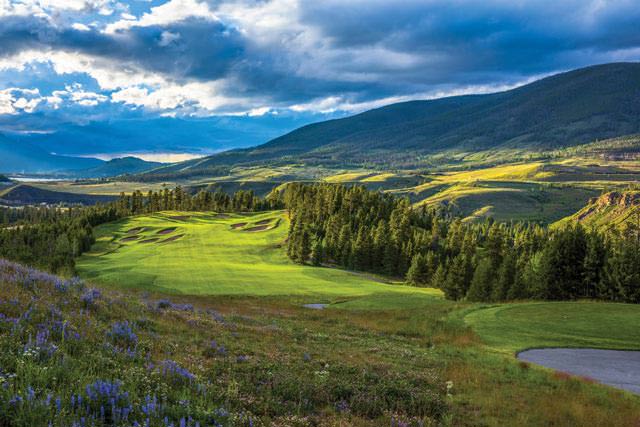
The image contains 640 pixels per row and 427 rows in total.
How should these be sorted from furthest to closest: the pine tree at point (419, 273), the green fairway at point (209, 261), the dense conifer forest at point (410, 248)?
the pine tree at point (419, 273) < the dense conifer forest at point (410, 248) < the green fairway at point (209, 261)

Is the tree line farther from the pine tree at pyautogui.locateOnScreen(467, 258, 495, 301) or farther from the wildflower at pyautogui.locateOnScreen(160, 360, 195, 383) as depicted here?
the wildflower at pyautogui.locateOnScreen(160, 360, 195, 383)

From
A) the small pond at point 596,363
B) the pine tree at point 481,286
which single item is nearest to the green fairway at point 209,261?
the pine tree at point 481,286

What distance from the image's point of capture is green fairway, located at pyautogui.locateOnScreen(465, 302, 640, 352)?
81.5 feet

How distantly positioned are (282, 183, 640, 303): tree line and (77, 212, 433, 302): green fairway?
7.81 m

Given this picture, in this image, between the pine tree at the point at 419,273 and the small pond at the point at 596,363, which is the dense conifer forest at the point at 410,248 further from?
the small pond at the point at 596,363

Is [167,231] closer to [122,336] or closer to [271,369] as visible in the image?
[122,336]

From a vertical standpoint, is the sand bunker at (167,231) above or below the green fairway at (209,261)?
above

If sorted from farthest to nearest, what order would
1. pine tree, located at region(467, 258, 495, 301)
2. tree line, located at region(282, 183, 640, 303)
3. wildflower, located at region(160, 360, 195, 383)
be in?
Result: pine tree, located at region(467, 258, 495, 301), tree line, located at region(282, 183, 640, 303), wildflower, located at region(160, 360, 195, 383)

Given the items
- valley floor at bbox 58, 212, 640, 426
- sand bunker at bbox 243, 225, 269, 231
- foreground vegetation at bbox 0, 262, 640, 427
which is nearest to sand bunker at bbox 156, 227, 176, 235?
sand bunker at bbox 243, 225, 269, 231

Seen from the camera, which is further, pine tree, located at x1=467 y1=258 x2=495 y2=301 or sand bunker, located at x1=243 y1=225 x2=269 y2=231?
sand bunker, located at x1=243 y1=225 x2=269 y2=231

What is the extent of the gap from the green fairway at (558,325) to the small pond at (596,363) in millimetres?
967

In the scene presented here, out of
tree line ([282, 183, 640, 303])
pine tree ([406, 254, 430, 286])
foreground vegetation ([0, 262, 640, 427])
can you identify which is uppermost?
foreground vegetation ([0, 262, 640, 427])

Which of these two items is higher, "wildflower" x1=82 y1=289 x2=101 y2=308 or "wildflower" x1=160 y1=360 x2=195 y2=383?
"wildflower" x1=82 y1=289 x2=101 y2=308

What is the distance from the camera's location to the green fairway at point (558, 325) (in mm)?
24844
